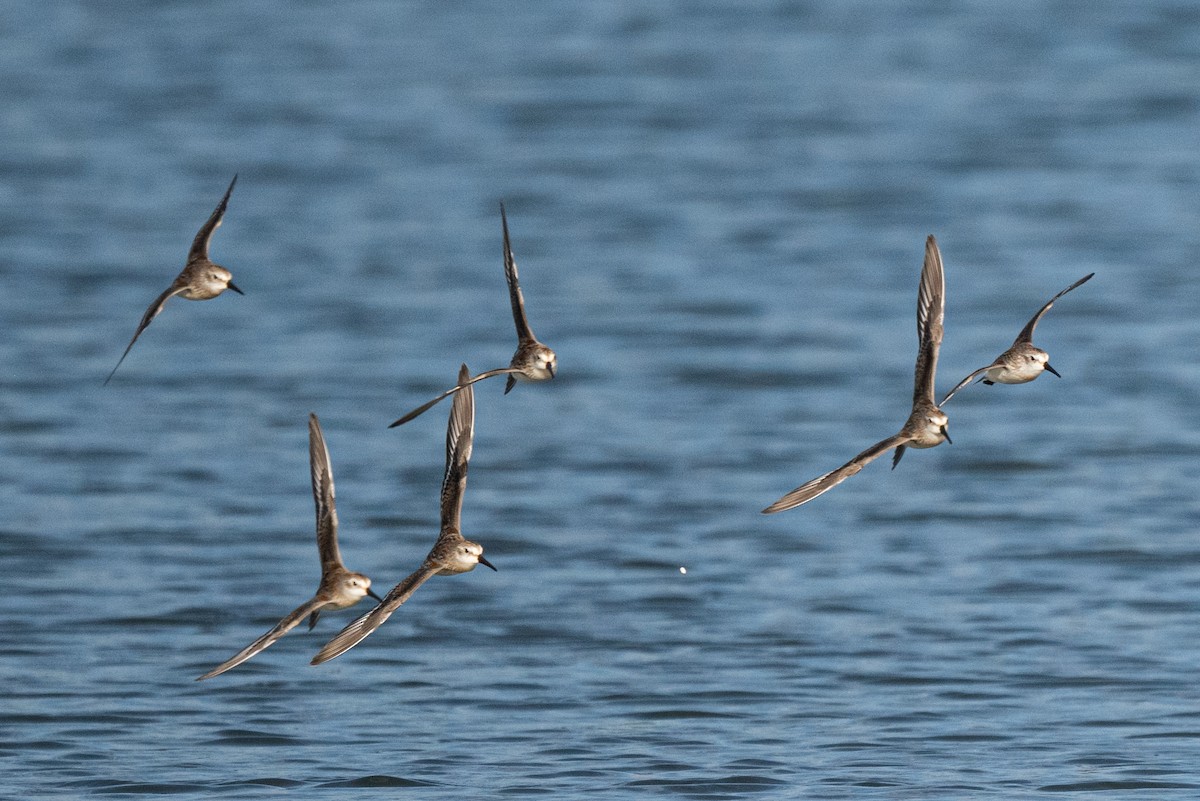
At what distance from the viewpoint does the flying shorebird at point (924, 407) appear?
948cm

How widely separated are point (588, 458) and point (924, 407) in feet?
43.5

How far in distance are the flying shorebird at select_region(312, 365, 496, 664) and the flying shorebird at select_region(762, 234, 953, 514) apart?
4.93 feet

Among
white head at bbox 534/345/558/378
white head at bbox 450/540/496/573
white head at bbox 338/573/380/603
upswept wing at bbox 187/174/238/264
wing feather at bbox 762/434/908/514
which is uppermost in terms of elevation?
upswept wing at bbox 187/174/238/264

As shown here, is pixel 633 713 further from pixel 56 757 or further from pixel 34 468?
pixel 34 468

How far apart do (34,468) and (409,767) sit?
9970 mm

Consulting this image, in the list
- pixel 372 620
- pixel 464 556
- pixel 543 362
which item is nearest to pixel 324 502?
pixel 464 556

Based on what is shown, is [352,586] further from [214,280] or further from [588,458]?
[588,458]

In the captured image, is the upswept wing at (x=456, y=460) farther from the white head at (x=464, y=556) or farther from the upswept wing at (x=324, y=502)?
the upswept wing at (x=324, y=502)

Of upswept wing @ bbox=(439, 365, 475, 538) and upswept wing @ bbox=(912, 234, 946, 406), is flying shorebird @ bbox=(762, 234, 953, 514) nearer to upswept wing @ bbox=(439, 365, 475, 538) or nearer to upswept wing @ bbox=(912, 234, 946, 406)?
upswept wing @ bbox=(912, 234, 946, 406)

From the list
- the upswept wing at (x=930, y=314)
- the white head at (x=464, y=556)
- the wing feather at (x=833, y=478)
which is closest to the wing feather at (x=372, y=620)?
the white head at (x=464, y=556)

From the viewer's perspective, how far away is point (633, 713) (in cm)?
1553

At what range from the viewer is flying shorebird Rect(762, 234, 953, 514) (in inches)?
373

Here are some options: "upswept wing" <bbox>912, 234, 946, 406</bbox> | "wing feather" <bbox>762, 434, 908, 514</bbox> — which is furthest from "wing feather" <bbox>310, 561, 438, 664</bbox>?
"upswept wing" <bbox>912, 234, 946, 406</bbox>

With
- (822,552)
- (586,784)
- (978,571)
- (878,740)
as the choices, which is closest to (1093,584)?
(978,571)
